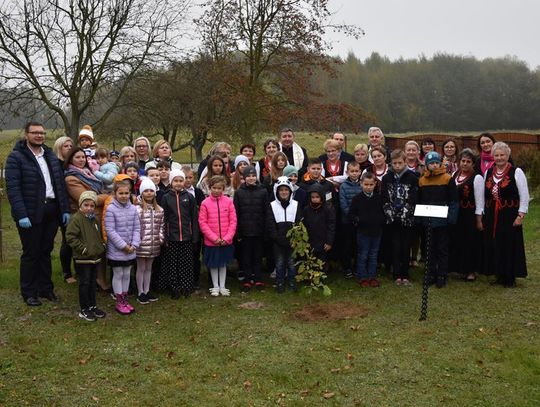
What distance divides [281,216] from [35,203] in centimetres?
294

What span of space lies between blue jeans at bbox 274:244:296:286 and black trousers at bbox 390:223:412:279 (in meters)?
1.44

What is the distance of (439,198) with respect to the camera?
689 cm

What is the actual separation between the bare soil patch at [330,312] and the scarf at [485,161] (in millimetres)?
2566

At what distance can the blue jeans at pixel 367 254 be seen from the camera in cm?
717

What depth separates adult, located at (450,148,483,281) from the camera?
23.5 ft

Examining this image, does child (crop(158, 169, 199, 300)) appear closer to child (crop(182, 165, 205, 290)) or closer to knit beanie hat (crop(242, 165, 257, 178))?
child (crop(182, 165, 205, 290))

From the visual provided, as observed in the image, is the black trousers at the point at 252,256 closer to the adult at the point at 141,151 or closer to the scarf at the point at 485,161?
the adult at the point at 141,151

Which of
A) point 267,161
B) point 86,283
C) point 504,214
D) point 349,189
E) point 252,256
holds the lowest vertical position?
point 86,283

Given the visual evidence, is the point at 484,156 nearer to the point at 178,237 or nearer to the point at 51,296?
the point at 178,237

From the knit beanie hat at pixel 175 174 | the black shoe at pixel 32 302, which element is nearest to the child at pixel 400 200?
the knit beanie hat at pixel 175 174


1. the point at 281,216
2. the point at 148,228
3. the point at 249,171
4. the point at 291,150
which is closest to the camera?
the point at 148,228

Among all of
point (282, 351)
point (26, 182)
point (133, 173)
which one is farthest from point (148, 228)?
point (282, 351)

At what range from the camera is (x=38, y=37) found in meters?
15.3

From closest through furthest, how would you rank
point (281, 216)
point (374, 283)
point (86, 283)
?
point (86, 283), point (281, 216), point (374, 283)
